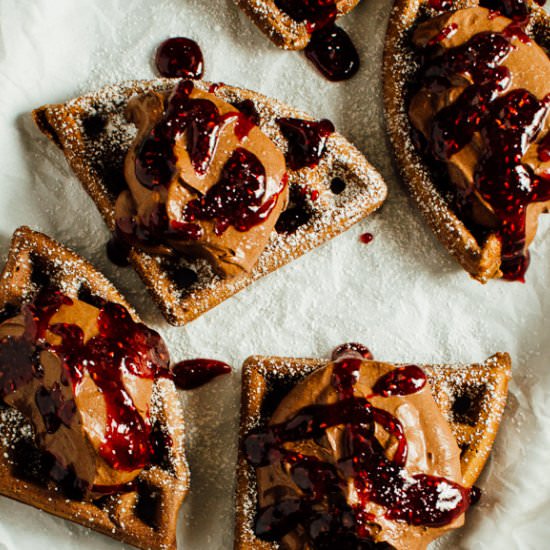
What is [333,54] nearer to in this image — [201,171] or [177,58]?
[177,58]

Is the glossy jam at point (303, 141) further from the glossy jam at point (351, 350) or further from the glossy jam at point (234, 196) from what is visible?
the glossy jam at point (351, 350)

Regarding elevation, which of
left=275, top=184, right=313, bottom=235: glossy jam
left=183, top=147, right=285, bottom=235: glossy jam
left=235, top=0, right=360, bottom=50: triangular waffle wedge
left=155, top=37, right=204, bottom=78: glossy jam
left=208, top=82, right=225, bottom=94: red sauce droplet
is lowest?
left=275, top=184, right=313, bottom=235: glossy jam

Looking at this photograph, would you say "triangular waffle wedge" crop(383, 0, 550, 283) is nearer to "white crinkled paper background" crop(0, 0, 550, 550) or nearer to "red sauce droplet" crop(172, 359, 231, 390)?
"white crinkled paper background" crop(0, 0, 550, 550)

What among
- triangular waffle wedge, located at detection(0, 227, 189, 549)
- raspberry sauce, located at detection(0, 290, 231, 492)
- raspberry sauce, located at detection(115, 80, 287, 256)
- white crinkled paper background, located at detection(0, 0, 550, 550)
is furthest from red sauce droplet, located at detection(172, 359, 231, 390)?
raspberry sauce, located at detection(115, 80, 287, 256)

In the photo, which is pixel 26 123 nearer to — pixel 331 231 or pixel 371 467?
pixel 331 231

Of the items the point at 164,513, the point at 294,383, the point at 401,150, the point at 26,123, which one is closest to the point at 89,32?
the point at 26,123

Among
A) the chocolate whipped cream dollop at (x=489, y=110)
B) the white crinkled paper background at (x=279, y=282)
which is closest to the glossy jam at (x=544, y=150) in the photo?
the chocolate whipped cream dollop at (x=489, y=110)
